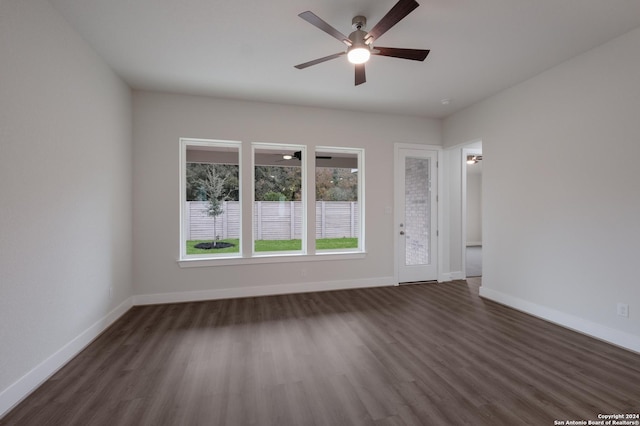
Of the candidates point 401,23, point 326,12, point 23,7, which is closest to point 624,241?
point 401,23

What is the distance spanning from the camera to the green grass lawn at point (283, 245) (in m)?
4.25

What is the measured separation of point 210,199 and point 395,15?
340 cm

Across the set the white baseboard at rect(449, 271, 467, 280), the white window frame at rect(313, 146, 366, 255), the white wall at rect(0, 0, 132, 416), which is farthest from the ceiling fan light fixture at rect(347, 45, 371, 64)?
the white baseboard at rect(449, 271, 467, 280)

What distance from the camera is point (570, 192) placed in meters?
3.11

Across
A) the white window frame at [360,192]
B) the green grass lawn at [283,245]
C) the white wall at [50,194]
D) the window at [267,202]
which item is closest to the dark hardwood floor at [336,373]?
the white wall at [50,194]

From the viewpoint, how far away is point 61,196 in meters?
2.40

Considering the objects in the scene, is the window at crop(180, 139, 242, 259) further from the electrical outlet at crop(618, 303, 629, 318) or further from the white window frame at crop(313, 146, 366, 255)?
the electrical outlet at crop(618, 303, 629, 318)

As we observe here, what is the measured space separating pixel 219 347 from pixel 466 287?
3988mm

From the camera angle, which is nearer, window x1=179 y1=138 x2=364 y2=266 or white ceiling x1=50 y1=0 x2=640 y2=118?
white ceiling x1=50 y1=0 x2=640 y2=118

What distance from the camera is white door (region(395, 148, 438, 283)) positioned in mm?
5016

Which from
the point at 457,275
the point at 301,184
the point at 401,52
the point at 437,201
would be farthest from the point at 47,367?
the point at 457,275

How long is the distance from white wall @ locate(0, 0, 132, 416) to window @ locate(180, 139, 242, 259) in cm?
99

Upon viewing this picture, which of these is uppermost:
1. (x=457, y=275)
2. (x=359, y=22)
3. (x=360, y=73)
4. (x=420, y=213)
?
(x=359, y=22)

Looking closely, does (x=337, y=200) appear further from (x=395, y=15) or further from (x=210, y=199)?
(x=395, y=15)
